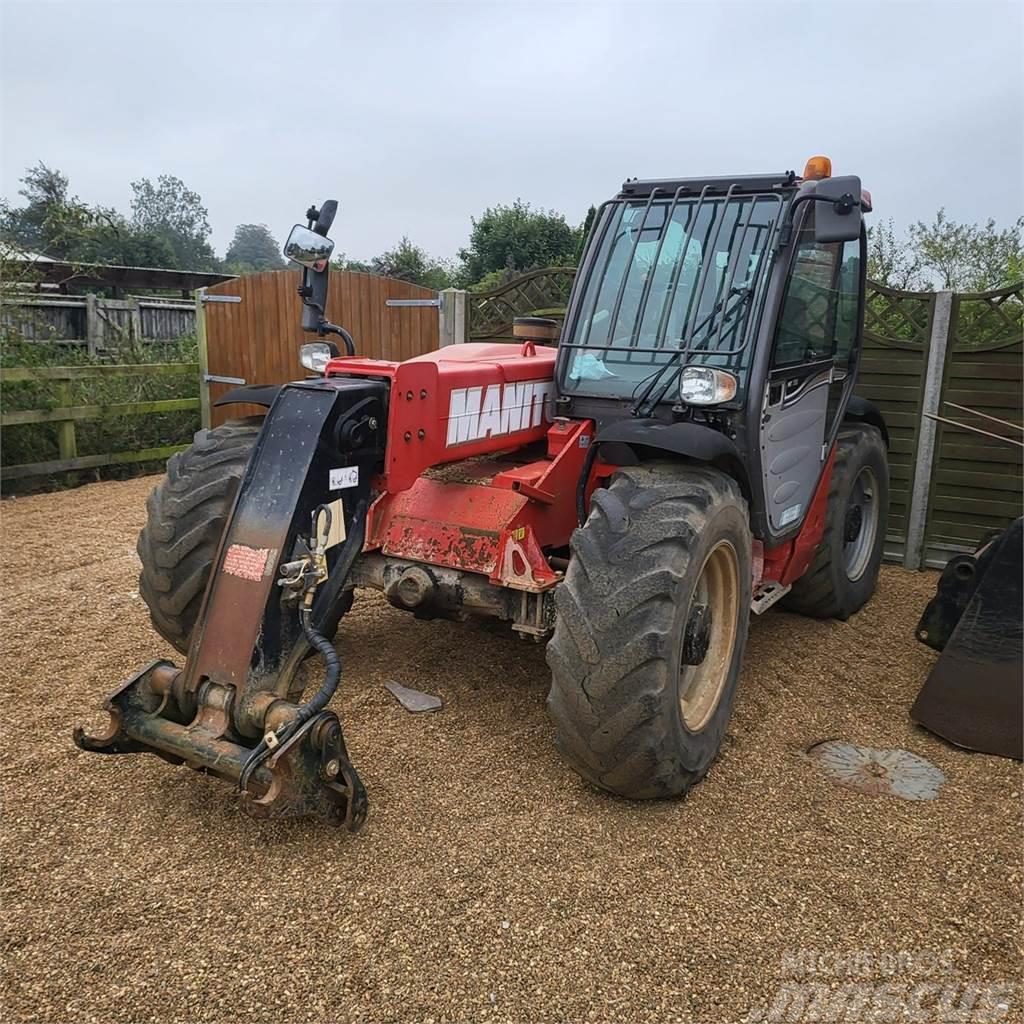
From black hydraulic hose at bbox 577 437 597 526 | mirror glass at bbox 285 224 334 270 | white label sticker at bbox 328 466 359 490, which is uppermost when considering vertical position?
mirror glass at bbox 285 224 334 270

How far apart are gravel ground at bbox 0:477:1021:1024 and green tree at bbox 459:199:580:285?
17947 mm

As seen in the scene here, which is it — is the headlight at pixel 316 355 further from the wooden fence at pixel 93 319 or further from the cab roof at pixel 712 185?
the wooden fence at pixel 93 319

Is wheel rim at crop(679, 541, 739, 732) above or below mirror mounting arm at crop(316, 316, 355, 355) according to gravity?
below

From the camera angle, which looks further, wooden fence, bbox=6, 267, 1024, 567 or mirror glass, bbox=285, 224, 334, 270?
wooden fence, bbox=6, 267, 1024, 567

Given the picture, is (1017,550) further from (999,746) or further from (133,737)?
(133,737)

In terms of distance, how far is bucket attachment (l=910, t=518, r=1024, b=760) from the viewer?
143 inches

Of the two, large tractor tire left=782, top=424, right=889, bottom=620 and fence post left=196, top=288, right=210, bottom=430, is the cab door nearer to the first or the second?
large tractor tire left=782, top=424, right=889, bottom=620

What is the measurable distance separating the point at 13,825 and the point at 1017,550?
4028 mm

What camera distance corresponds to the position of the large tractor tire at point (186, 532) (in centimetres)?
336

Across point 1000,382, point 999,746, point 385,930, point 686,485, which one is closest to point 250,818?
point 385,930

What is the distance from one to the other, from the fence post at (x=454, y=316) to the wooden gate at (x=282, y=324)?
21 centimetres

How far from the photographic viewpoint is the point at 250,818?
9.40 feet

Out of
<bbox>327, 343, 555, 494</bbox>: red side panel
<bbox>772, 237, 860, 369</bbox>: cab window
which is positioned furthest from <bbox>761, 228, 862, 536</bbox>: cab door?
<bbox>327, 343, 555, 494</bbox>: red side panel

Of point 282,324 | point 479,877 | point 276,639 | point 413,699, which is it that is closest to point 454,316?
point 282,324
